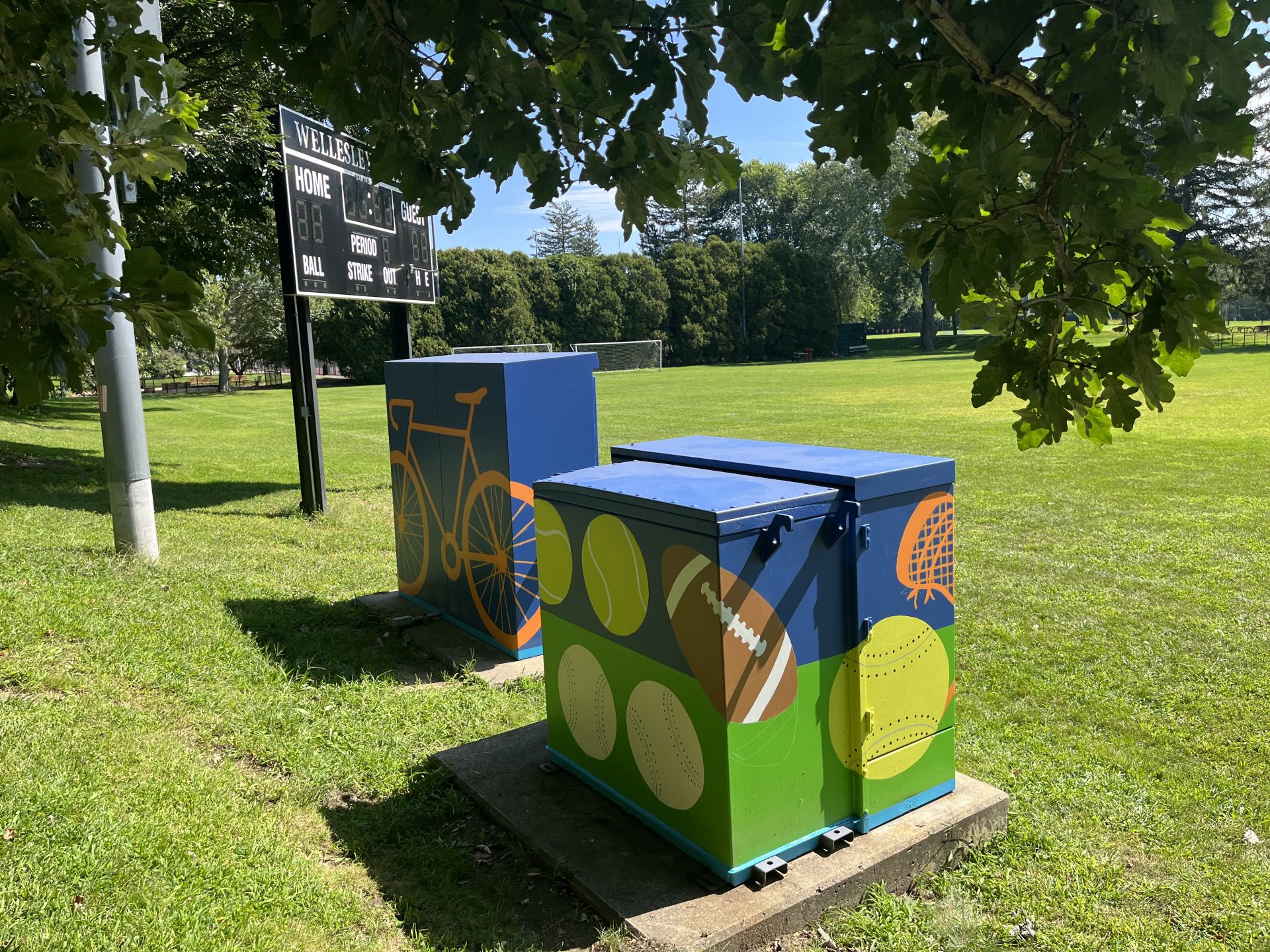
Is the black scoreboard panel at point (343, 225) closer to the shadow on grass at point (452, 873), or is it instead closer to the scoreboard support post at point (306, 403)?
the scoreboard support post at point (306, 403)

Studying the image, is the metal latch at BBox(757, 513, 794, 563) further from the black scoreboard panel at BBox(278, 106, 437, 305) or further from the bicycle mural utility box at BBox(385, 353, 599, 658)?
the black scoreboard panel at BBox(278, 106, 437, 305)

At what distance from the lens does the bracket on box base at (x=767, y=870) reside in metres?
3.29

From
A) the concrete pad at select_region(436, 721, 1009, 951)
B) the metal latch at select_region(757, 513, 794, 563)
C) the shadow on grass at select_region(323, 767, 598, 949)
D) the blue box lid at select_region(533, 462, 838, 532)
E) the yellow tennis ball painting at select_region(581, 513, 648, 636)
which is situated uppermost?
the blue box lid at select_region(533, 462, 838, 532)

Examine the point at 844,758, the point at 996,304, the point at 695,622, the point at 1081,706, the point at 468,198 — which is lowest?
the point at 1081,706

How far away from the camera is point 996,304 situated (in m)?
2.58

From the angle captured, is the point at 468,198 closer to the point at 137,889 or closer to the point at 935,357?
the point at 137,889

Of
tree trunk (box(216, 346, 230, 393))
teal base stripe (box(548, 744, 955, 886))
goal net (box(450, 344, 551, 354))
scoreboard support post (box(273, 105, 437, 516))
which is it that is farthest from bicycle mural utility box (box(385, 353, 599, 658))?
tree trunk (box(216, 346, 230, 393))

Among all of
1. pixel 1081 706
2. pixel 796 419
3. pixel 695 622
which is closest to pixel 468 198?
pixel 695 622

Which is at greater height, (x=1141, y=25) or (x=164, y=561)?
(x=1141, y=25)

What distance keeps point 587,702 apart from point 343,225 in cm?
772

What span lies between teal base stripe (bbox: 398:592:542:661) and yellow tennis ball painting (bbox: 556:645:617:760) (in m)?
1.83

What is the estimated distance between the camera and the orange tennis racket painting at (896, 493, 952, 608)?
12.0 feet

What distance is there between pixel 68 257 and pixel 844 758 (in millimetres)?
2952

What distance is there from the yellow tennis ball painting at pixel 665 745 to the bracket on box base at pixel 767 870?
310 mm
